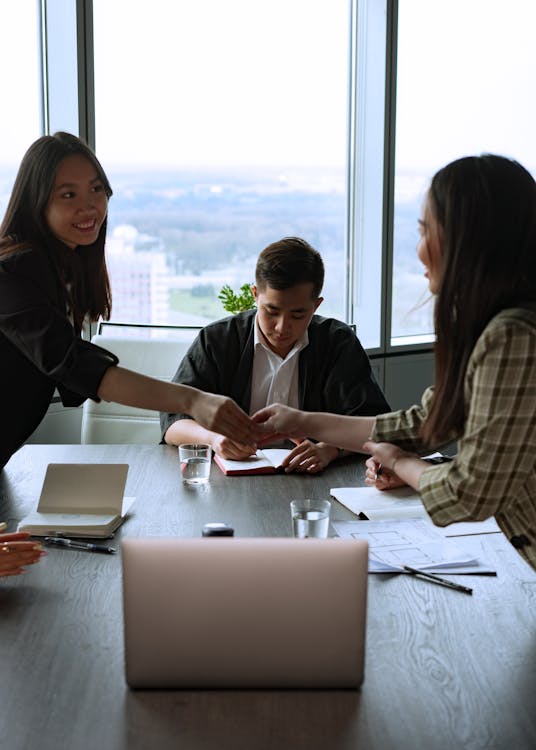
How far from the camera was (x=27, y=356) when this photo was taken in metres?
2.18

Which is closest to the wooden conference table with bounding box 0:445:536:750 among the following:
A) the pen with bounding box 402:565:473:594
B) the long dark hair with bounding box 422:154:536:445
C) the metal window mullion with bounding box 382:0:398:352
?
the pen with bounding box 402:565:473:594

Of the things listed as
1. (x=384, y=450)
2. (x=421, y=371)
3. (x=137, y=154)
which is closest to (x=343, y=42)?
(x=137, y=154)

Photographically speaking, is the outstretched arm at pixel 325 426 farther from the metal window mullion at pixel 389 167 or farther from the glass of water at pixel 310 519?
the metal window mullion at pixel 389 167

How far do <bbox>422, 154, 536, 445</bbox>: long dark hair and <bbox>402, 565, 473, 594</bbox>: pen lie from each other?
0.37 metres

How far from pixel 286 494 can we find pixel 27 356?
2.37 ft

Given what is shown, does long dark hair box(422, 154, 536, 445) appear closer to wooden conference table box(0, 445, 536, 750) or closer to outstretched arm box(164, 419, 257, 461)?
wooden conference table box(0, 445, 536, 750)

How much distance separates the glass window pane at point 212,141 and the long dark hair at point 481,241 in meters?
3.04

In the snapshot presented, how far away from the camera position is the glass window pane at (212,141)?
4152 millimetres

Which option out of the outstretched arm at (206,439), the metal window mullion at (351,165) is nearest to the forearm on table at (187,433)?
the outstretched arm at (206,439)

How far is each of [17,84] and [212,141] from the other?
985 millimetres

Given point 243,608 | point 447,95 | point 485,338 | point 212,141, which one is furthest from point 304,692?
point 447,95

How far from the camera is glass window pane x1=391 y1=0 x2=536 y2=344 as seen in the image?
468 cm

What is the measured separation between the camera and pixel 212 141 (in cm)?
440

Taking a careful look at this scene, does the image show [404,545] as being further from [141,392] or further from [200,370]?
[200,370]
